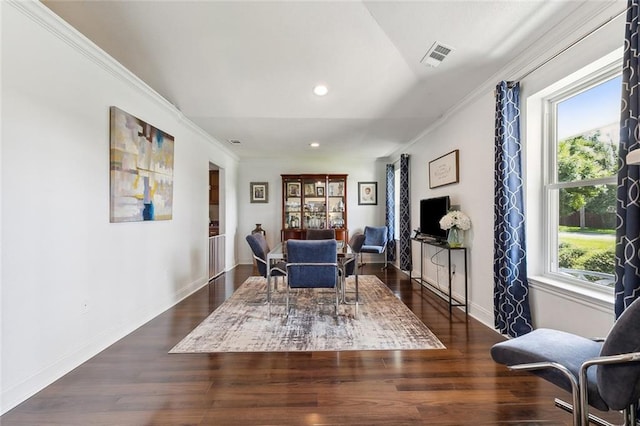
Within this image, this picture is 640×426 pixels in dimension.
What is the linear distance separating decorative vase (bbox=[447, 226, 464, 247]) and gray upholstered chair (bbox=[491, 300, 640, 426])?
6.51 feet

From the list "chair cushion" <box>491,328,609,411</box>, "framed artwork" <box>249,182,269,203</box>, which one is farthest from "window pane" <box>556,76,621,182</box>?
"framed artwork" <box>249,182,269,203</box>

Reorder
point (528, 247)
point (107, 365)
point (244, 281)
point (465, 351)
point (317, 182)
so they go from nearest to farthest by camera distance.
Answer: point (107, 365) < point (465, 351) < point (528, 247) < point (244, 281) < point (317, 182)

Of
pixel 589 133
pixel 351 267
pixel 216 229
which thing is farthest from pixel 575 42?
pixel 216 229

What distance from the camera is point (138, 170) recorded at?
290cm

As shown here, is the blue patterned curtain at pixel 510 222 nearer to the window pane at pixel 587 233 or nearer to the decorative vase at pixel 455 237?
the window pane at pixel 587 233

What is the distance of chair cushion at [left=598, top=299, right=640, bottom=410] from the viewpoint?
1.03 m

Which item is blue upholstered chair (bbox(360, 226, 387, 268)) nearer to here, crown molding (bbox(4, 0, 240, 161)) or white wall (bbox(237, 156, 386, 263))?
white wall (bbox(237, 156, 386, 263))

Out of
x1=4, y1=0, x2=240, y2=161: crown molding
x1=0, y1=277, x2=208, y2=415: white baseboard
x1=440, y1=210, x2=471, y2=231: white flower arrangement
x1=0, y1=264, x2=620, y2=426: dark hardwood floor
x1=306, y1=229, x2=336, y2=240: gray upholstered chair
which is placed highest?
x1=4, y1=0, x2=240, y2=161: crown molding

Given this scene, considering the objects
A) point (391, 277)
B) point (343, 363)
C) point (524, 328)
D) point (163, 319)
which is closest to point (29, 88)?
point (163, 319)

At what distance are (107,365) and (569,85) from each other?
4036 millimetres

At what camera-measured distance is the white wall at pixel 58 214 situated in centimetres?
173

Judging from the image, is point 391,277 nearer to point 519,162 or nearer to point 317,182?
point 317,182

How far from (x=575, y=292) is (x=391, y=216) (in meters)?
4.48

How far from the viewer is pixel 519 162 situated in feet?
8.45
